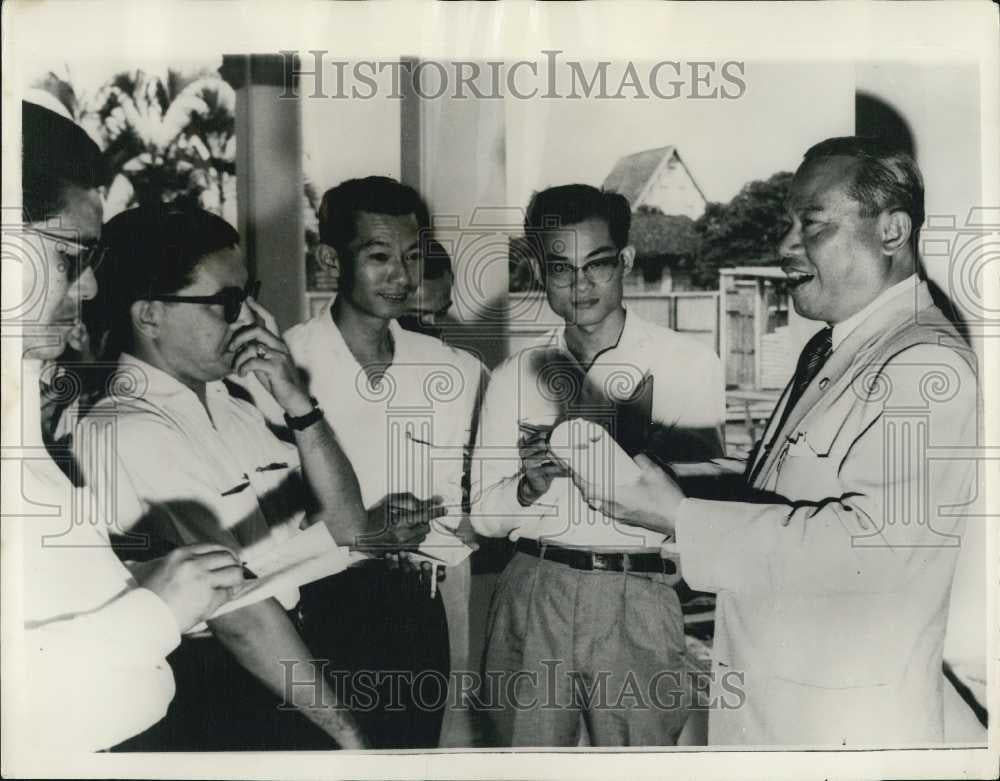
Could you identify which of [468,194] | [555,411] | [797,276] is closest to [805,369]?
[797,276]

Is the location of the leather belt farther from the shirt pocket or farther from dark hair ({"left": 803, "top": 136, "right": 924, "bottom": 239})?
dark hair ({"left": 803, "top": 136, "right": 924, "bottom": 239})

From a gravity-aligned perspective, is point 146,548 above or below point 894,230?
below

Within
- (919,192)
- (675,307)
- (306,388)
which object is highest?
(919,192)

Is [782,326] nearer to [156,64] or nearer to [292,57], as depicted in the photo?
[292,57]

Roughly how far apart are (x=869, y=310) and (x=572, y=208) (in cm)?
68

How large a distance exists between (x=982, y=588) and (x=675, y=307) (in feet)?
3.03

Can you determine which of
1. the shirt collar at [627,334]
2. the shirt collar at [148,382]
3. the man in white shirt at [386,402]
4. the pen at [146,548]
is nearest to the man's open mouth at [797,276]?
the shirt collar at [627,334]

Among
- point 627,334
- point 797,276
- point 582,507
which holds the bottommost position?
point 582,507

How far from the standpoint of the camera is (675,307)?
235 centimetres

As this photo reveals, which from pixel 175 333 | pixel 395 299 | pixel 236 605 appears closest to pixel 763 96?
pixel 395 299

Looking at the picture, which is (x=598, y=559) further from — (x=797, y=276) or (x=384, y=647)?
(x=797, y=276)

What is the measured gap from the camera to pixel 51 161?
2.33 meters

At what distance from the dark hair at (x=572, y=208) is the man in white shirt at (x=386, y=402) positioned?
0.79ft

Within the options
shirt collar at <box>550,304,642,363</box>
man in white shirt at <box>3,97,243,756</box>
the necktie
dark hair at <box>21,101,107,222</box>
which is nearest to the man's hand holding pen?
man in white shirt at <box>3,97,243,756</box>
